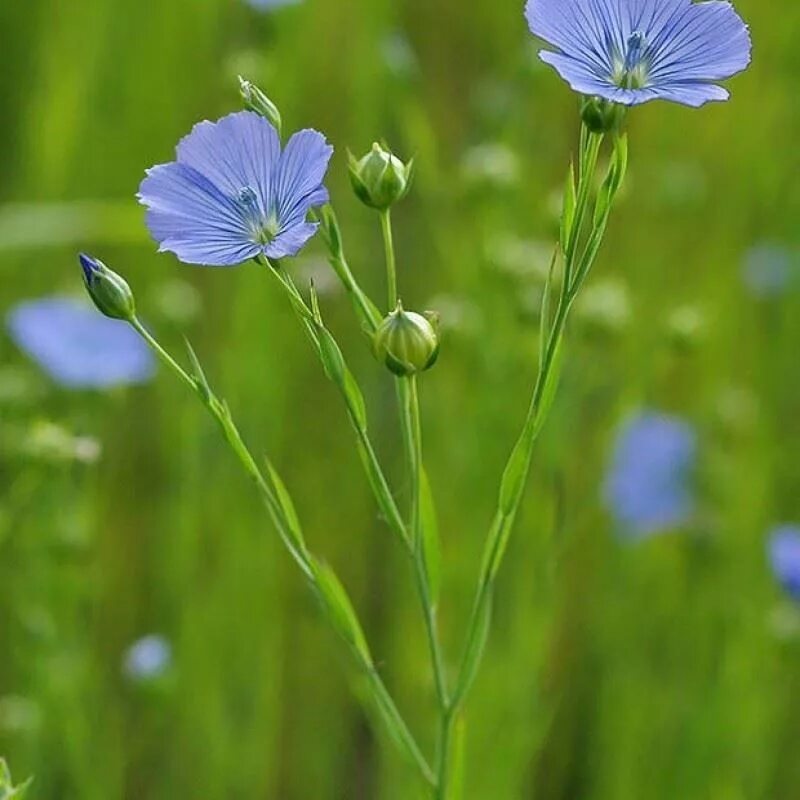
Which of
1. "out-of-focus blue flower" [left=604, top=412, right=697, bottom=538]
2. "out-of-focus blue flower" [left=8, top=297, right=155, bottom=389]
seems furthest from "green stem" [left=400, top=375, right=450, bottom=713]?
"out-of-focus blue flower" [left=604, top=412, right=697, bottom=538]

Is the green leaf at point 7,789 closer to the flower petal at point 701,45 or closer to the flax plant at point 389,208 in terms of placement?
the flax plant at point 389,208

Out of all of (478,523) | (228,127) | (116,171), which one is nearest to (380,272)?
(116,171)

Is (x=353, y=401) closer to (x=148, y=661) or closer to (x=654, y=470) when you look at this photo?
(x=148, y=661)

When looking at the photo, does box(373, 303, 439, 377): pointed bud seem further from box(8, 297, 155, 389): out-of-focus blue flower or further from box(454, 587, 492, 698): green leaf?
box(8, 297, 155, 389): out-of-focus blue flower

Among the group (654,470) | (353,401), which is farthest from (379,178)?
(654,470)

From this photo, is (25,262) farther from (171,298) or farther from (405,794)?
(405,794)
